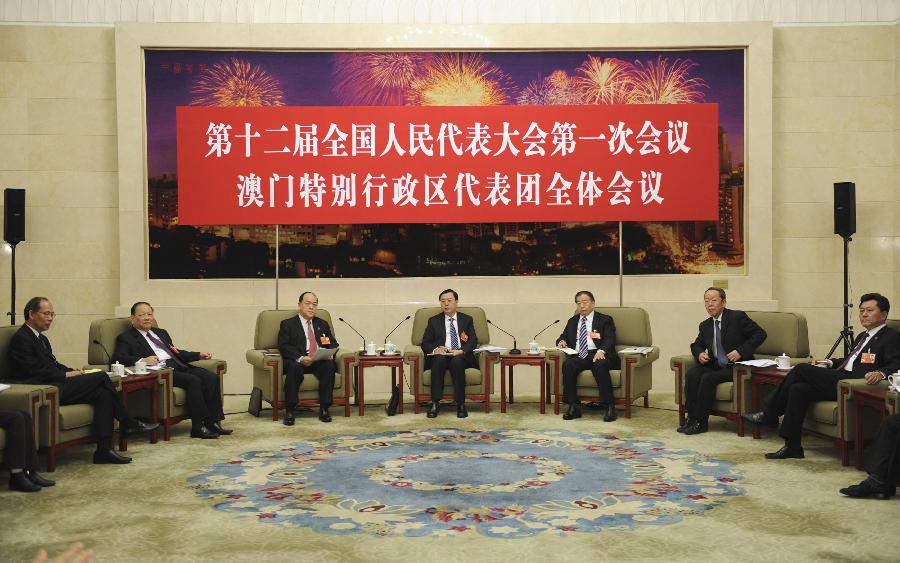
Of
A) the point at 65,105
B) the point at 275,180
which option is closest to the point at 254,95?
the point at 275,180

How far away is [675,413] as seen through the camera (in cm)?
804

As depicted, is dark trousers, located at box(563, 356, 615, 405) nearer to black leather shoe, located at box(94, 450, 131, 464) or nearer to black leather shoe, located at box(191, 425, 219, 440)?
black leather shoe, located at box(191, 425, 219, 440)

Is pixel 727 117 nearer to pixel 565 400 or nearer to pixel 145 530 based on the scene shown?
pixel 565 400

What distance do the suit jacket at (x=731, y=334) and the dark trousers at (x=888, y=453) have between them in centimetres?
224

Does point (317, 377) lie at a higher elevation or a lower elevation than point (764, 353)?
lower

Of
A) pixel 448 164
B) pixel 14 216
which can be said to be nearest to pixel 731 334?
pixel 448 164

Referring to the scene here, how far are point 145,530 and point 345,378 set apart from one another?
340 centimetres

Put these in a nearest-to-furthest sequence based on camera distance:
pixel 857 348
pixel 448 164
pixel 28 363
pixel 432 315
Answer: pixel 28 363 → pixel 857 348 → pixel 432 315 → pixel 448 164

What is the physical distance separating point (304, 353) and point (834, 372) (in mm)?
4139

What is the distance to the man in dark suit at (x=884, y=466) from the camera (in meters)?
4.88

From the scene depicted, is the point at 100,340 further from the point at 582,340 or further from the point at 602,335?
the point at 602,335

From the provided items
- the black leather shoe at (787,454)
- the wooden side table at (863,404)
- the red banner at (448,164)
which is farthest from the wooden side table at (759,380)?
the red banner at (448,164)

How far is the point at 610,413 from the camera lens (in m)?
7.63

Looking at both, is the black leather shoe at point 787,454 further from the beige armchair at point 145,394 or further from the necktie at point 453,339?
the beige armchair at point 145,394
